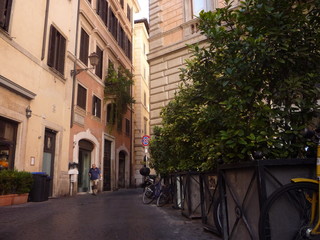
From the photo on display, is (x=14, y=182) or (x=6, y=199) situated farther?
(x=14, y=182)

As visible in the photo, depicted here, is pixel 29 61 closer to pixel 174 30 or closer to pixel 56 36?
pixel 56 36

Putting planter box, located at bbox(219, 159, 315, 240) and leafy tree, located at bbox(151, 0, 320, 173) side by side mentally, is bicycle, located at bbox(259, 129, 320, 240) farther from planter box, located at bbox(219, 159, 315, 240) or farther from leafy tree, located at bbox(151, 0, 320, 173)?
leafy tree, located at bbox(151, 0, 320, 173)

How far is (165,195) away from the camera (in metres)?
9.39

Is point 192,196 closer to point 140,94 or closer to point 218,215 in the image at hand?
point 218,215

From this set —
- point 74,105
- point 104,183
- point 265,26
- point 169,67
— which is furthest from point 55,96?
point 265,26

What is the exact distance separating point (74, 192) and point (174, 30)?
915cm

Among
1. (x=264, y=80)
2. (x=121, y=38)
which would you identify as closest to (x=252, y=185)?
(x=264, y=80)

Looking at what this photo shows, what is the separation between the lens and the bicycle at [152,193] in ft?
31.8

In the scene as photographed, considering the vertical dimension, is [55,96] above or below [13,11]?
below

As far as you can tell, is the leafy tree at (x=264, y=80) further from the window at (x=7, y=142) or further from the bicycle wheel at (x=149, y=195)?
the window at (x=7, y=142)

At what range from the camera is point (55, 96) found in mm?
13672

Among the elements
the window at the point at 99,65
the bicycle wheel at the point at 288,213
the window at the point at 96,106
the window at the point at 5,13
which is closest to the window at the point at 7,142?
the window at the point at 5,13

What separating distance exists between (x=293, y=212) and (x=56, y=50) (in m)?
13.3

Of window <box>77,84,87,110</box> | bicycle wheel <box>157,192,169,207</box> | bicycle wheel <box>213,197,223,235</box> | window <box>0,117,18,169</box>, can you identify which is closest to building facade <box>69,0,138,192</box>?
window <box>77,84,87,110</box>
